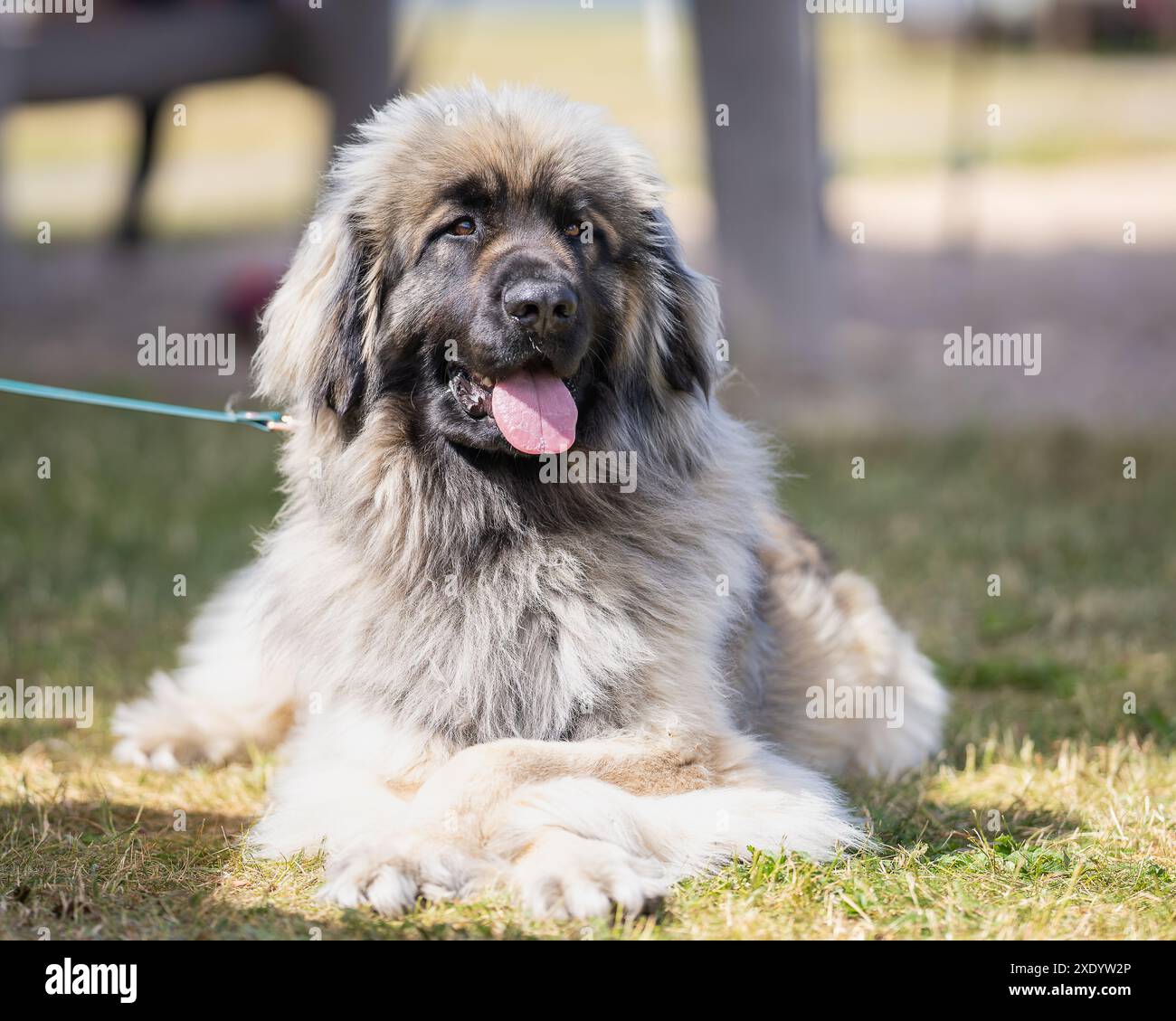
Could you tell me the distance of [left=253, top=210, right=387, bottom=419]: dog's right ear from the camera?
389cm

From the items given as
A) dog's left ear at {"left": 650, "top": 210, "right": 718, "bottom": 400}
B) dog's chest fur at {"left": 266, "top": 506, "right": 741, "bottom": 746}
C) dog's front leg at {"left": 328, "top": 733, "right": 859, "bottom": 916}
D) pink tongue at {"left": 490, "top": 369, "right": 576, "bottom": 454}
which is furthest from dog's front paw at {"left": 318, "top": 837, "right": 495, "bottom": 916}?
dog's left ear at {"left": 650, "top": 210, "right": 718, "bottom": 400}

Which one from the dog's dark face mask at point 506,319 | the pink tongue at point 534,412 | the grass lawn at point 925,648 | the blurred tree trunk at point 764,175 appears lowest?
the grass lawn at point 925,648

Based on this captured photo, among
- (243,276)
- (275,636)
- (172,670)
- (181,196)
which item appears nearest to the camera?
(275,636)

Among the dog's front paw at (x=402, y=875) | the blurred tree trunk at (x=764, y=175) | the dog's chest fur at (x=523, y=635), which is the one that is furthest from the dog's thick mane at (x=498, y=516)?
the blurred tree trunk at (x=764, y=175)

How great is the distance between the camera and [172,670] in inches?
232

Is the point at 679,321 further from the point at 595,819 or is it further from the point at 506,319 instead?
the point at 595,819

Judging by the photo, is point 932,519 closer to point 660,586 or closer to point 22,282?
point 660,586

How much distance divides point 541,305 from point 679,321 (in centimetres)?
64

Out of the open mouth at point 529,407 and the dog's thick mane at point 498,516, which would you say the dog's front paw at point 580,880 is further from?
the open mouth at point 529,407

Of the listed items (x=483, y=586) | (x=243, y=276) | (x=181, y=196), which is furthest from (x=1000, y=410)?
(x=181, y=196)

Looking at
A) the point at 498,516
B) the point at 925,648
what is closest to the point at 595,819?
the point at 498,516

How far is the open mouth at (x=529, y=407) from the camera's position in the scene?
3658 mm

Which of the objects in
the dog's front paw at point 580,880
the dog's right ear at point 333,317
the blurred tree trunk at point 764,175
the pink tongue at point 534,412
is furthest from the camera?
the blurred tree trunk at point 764,175

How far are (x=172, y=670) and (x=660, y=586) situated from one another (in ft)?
9.39
